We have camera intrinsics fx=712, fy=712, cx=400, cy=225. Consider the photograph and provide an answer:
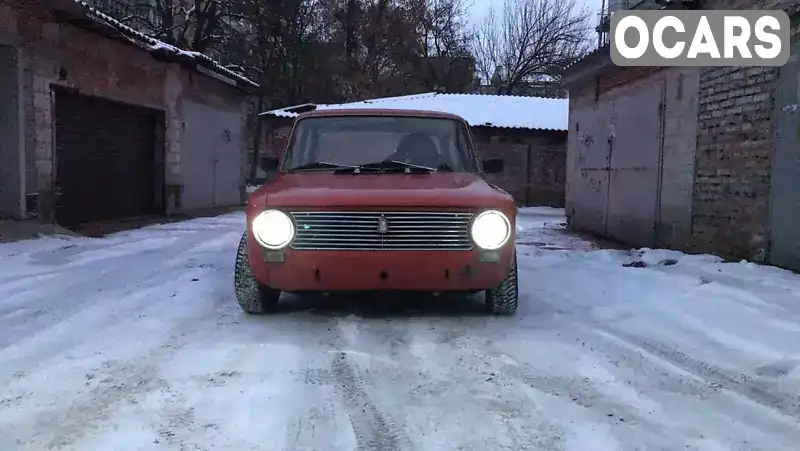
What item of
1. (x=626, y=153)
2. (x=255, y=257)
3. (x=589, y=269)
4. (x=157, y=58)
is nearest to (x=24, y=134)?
(x=157, y=58)

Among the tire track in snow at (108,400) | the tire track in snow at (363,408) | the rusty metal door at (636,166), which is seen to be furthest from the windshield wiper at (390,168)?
the rusty metal door at (636,166)

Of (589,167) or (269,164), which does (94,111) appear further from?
(589,167)

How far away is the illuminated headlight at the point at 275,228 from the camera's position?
4.62 metres

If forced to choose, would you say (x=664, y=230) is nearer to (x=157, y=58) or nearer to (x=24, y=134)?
(x=24, y=134)

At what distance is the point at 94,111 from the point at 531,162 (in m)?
16.1

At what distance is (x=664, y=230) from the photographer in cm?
942

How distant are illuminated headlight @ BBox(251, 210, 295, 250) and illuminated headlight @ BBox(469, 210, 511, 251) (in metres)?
1.18

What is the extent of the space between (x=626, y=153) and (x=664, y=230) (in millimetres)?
1786

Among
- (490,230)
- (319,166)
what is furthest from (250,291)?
(490,230)

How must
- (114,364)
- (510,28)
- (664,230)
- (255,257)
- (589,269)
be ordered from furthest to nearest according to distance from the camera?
(510,28) → (664,230) → (589,269) → (255,257) → (114,364)

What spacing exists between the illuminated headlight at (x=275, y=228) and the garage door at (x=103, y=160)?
7.35 metres

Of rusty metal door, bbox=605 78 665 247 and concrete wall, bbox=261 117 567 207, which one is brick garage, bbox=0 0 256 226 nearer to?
rusty metal door, bbox=605 78 665 247

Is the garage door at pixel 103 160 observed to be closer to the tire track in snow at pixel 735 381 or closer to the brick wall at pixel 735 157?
the brick wall at pixel 735 157

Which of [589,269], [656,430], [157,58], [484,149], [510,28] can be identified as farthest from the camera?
[510,28]
